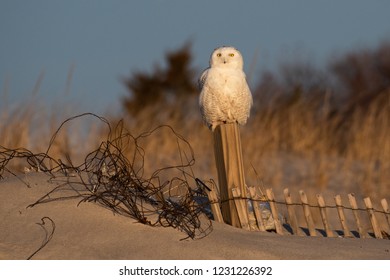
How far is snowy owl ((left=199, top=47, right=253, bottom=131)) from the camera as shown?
17.5 ft

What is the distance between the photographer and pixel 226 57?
533 cm

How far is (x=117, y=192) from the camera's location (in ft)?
15.9

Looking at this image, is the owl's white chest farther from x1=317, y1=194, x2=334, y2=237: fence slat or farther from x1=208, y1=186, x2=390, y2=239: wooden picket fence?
x1=317, y1=194, x2=334, y2=237: fence slat

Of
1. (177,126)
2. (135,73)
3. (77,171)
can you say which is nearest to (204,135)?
(177,126)

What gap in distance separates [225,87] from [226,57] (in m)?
0.19

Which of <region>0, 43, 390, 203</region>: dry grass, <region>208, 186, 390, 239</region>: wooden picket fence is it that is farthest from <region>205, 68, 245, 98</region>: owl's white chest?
<region>0, 43, 390, 203</region>: dry grass

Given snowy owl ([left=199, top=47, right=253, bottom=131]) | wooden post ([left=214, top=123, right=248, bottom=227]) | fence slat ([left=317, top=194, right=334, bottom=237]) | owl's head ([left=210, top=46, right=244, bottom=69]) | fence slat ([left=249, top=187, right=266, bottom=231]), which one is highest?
owl's head ([left=210, top=46, right=244, bottom=69])

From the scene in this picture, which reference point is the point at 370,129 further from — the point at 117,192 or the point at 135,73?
the point at 135,73

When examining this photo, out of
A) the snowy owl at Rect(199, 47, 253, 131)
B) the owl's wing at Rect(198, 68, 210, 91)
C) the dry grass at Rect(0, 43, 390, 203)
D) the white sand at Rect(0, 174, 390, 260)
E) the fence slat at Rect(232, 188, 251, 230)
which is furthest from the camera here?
the dry grass at Rect(0, 43, 390, 203)

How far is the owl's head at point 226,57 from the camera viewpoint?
5340 millimetres

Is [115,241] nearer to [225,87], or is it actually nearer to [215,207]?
[215,207]

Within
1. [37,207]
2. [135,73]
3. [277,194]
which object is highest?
[135,73]

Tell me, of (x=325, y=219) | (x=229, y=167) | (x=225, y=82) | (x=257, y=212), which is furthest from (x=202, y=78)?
(x=325, y=219)
